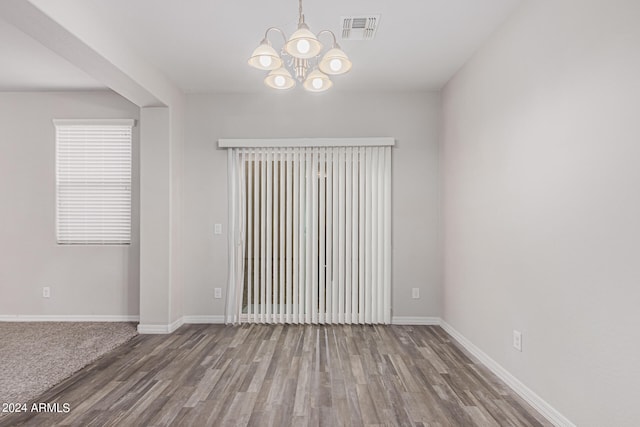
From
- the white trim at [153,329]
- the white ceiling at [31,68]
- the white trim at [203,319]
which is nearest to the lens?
the white ceiling at [31,68]

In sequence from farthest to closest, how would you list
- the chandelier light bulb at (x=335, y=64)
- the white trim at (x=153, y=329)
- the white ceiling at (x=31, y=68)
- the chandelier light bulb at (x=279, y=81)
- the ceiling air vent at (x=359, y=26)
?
1. the white trim at (x=153, y=329)
2. the white ceiling at (x=31, y=68)
3. the ceiling air vent at (x=359, y=26)
4. the chandelier light bulb at (x=279, y=81)
5. the chandelier light bulb at (x=335, y=64)

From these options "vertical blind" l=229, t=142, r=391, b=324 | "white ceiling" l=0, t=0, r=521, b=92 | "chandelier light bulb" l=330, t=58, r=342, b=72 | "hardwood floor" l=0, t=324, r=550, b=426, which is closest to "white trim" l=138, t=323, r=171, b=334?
"hardwood floor" l=0, t=324, r=550, b=426

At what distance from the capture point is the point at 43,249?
15.6 feet

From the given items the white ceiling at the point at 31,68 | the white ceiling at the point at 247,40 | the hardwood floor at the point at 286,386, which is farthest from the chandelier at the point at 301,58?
the white ceiling at the point at 31,68

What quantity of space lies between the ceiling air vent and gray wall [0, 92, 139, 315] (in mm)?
2897

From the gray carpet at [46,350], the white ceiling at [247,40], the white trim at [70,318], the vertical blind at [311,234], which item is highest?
the white ceiling at [247,40]

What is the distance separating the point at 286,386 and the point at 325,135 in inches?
114

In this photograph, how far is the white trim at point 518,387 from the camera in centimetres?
233

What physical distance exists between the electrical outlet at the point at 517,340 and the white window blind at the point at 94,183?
164 inches

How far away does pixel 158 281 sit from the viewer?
14.3 ft

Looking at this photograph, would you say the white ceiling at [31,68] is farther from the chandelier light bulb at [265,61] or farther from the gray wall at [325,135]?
the chandelier light bulb at [265,61]

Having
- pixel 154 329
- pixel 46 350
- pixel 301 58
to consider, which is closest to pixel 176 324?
pixel 154 329

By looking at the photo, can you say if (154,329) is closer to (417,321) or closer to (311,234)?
(311,234)

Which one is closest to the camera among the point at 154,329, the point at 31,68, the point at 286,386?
the point at 286,386
